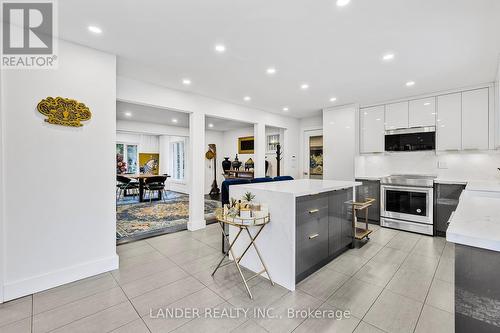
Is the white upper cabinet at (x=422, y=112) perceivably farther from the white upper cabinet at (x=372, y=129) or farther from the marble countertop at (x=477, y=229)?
the marble countertop at (x=477, y=229)

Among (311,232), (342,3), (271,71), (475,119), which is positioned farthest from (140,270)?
(475,119)

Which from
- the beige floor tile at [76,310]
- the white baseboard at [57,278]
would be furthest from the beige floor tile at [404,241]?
the white baseboard at [57,278]

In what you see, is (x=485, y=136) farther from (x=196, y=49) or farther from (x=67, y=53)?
(x=67, y=53)

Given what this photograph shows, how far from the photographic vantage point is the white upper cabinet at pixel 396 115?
440cm

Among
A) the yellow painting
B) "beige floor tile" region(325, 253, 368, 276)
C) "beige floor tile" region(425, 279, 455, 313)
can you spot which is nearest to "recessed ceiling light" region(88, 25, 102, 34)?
"beige floor tile" region(325, 253, 368, 276)

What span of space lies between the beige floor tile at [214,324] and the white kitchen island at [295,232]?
0.67 metres

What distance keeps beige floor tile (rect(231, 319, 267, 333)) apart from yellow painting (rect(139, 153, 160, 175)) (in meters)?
9.04

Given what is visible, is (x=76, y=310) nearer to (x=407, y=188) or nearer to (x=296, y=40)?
(x=296, y=40)

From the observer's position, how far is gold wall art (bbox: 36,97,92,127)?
2285mm

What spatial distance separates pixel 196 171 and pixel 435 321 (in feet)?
12.3

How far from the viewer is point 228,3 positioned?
186cm

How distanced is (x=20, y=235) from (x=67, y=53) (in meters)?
1.97

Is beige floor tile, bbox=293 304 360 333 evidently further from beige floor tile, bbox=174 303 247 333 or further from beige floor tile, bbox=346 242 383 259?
beige floor tile, bbox=346 242 383 259

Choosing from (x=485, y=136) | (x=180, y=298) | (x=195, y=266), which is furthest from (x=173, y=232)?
(x=485, y=136)
